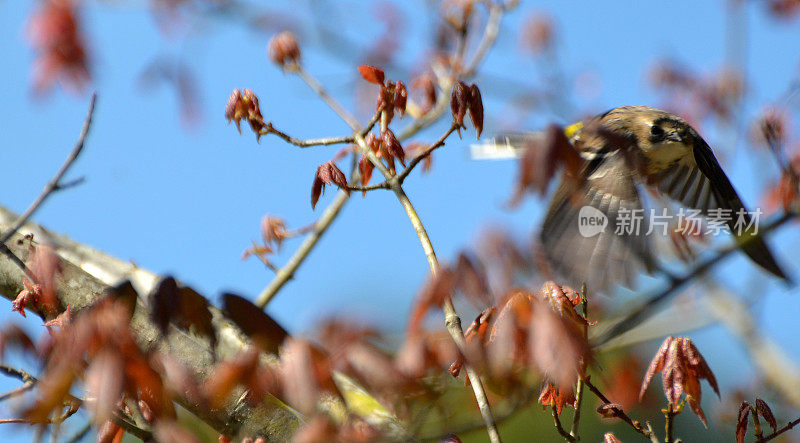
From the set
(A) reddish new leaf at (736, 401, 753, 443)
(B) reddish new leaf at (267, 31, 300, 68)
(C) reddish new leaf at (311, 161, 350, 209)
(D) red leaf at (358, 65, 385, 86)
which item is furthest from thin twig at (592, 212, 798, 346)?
(B) reddish new leaf at (267, 31, 300, 68)

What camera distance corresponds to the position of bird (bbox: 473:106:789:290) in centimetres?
188

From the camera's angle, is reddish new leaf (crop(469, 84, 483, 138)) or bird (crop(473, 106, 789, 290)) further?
bird (crop(473, 106, 789, 290))

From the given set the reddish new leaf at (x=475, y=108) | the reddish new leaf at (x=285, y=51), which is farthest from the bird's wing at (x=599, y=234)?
the reddish new leaf at (x=285, y=51)

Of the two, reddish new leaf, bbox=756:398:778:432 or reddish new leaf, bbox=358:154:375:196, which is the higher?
reddish new leaf, bbox=358:154:375:196

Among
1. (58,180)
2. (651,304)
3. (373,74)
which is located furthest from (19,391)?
(651,304)

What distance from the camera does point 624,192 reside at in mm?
2182

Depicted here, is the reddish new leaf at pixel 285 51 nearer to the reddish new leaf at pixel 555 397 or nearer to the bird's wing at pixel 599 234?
the bird's wing at pixel 599 234

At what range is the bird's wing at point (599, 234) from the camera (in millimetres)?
1857

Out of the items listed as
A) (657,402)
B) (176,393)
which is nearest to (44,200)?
(176,393)

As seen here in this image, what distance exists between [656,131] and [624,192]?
0.65 meters

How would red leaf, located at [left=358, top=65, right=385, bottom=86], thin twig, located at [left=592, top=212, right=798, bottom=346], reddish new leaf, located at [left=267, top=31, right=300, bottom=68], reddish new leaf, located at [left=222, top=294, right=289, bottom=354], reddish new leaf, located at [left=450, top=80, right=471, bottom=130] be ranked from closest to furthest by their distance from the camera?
1. reddish new leaf, located at [left=222, top=294, right=289, bottom=354]
2. thin twig, located at [left=592, top=212, right=798, bottom=346]
3. reddish new leaf, located at [left=450, top=80, right=471, bottom=130]
4. red leaf, located at [left=358, top=65, right=385, bottom=86]
5. reddish new leaf, located at [left=267, top=31, right=300, bottom=68]

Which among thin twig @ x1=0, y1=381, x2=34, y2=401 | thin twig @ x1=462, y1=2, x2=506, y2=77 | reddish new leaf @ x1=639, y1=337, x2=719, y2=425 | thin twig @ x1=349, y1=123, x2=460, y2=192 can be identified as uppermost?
thin twig @ x1=462, y1=2, x2=506, y2=77

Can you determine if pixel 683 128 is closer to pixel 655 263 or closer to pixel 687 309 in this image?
pixel 687 309

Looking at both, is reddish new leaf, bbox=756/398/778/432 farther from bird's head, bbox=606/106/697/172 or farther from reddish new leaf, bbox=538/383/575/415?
bird's head, bbox=606/106/697/172
